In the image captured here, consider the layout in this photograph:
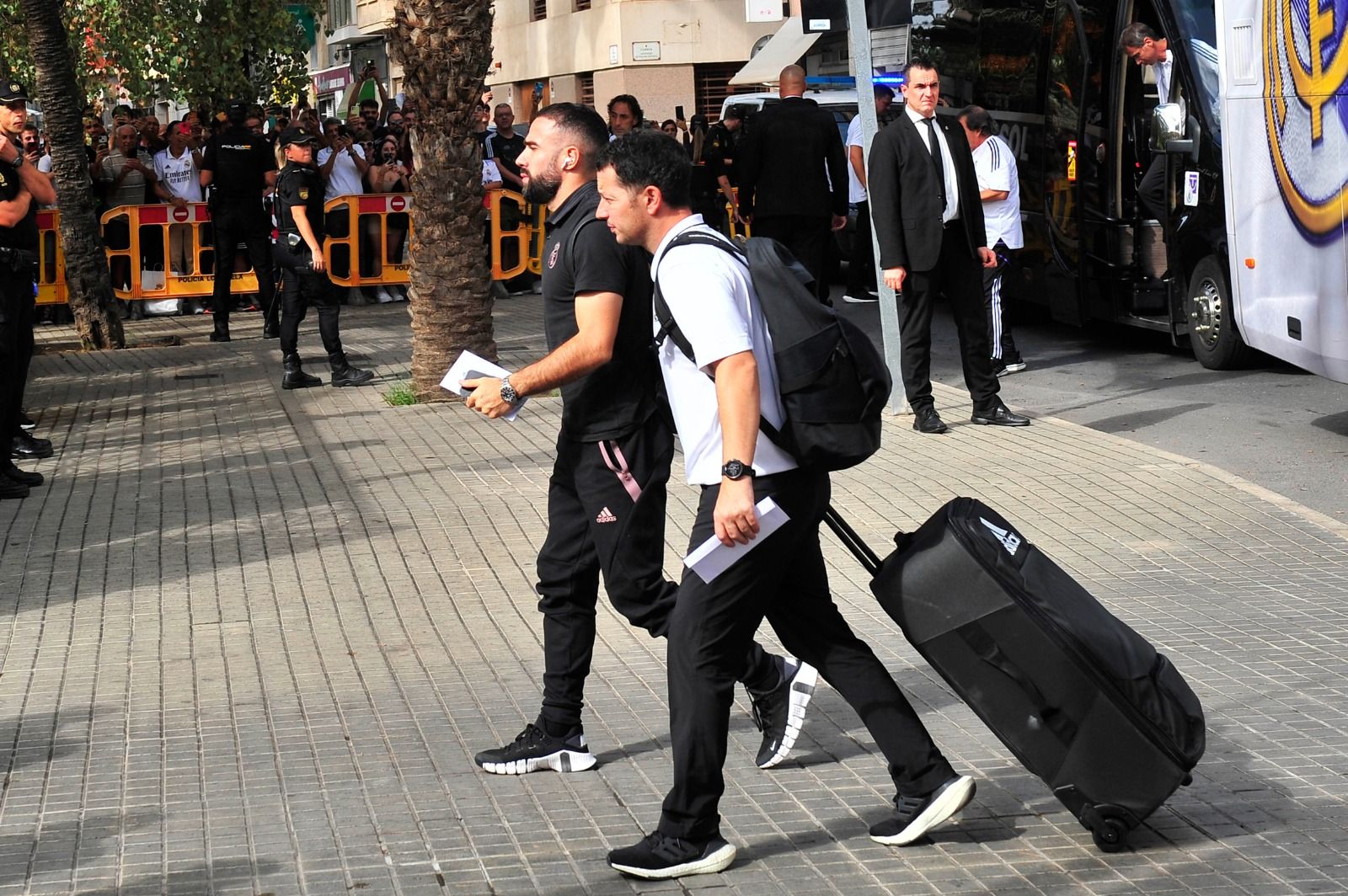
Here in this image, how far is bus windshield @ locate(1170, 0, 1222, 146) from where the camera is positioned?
12.2 m

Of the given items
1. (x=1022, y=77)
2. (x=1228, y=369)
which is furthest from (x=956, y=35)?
(x=1228, y=369)

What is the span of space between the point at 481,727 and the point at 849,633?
4.79ft

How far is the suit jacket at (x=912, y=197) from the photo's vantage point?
10.2 m

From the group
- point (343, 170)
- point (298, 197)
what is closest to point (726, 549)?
point (298, 197)

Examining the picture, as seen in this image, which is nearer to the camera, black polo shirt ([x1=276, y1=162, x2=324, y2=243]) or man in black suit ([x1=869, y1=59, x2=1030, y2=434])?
man in black suit ([x1=869, y1=59, x2=1030, y2=434])

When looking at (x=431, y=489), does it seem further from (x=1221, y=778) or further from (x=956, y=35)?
(x=956, y=35)

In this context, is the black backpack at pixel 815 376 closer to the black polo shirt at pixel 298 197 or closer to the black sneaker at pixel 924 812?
the black sneaker at pixel 924 812

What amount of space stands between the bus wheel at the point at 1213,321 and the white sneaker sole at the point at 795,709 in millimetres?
7964

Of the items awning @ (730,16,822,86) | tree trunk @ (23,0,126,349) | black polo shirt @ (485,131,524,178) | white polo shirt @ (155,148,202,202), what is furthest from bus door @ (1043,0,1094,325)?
awning @ (730,16,822,86)

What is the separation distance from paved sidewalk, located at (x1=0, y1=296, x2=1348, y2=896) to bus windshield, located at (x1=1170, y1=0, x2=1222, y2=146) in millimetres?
2924

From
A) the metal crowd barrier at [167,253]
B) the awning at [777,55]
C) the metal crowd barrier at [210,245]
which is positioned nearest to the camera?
the metal crowd barrier at [210,245]

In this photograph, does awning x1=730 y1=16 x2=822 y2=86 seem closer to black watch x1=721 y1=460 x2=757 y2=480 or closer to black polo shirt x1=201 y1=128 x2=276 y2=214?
black polo shirt x1=201 y1=128 x2=276 y2=214

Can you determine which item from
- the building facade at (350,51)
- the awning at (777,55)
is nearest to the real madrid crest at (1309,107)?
the awning at (777,55)

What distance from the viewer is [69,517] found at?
905 cm
